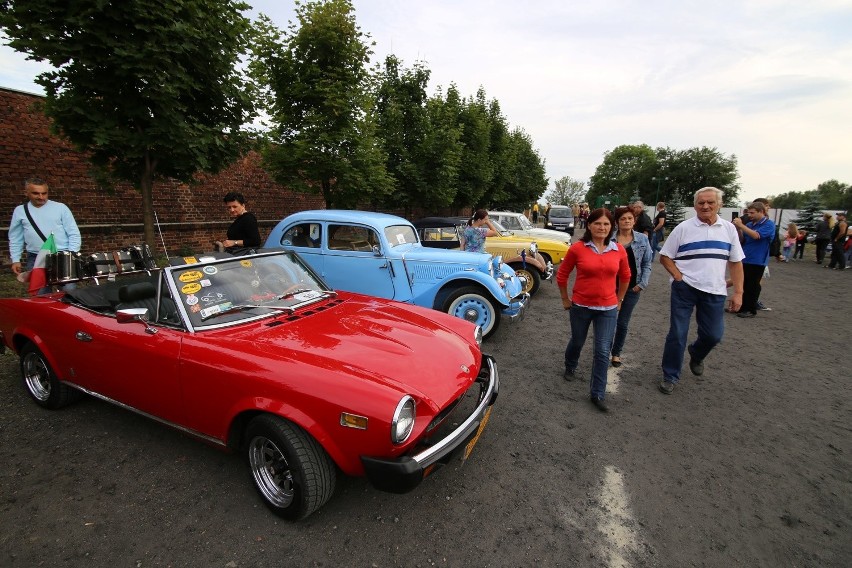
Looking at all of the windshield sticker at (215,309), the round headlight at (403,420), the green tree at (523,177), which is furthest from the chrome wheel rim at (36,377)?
the green tree at (523,177)

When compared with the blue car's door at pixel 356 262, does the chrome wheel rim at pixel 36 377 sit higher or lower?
lower

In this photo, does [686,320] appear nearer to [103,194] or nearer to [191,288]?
[191,288]

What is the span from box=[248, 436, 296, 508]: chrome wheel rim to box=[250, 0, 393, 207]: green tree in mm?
6869

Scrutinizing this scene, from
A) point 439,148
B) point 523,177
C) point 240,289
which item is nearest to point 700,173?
point 523,177

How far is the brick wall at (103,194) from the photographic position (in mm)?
7461

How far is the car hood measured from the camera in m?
2.24

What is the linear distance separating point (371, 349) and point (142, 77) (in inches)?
187

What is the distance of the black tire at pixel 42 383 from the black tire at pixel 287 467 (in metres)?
2.27

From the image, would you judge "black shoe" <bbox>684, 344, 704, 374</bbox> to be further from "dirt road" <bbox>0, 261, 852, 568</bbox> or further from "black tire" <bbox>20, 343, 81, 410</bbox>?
"black tire" <bbox>20, 343, 81, 410</bbox>

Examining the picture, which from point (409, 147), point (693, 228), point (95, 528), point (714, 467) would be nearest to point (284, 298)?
point (95, 528)

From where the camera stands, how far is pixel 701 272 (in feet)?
12.6

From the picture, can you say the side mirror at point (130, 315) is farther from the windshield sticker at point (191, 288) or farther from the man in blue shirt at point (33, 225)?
the man in blue shirt at point (33, 225)

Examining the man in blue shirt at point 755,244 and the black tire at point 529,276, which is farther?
the black tire at point 529,276

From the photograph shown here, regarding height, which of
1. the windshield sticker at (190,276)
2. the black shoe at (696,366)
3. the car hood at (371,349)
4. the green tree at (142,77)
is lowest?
the black shoe at (696,366)
